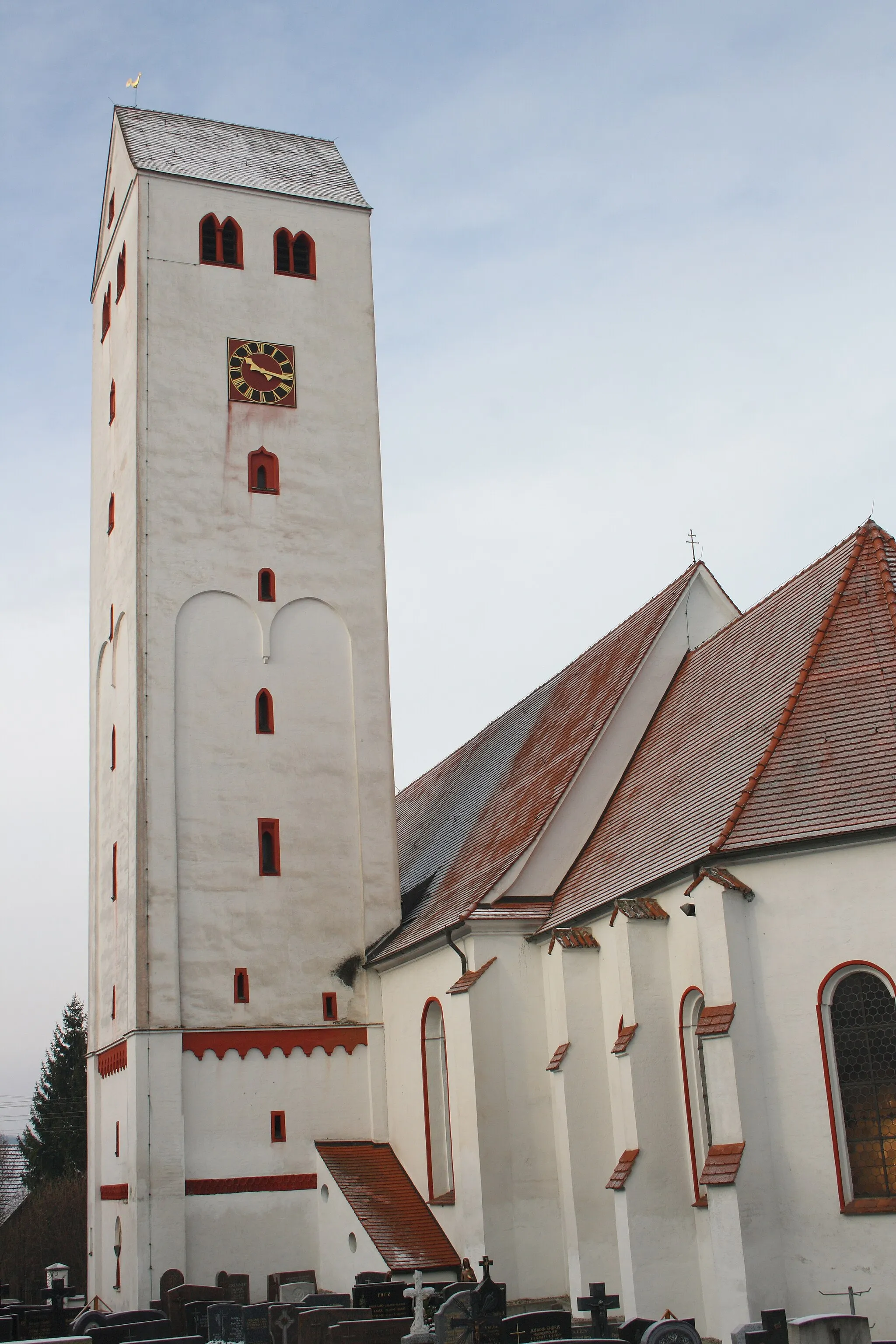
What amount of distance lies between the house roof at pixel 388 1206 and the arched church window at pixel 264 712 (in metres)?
7.55

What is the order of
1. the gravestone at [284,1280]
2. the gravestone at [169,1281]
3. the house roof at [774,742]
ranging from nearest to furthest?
the house roof at [774,742] < the gravestone at [169,1281] < the gravestone at [284,1280]

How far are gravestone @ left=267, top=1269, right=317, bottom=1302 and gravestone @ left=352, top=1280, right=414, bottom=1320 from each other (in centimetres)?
476

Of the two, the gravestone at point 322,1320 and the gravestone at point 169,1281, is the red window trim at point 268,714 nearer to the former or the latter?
the gravestone at point 169,1281

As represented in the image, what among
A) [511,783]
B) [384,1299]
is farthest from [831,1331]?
[511,783]

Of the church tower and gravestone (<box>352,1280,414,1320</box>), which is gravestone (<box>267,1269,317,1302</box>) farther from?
gravestone (<box>352,1280,414,1320</box>)

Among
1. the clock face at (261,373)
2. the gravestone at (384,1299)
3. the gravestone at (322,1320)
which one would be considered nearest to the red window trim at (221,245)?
the clock face at (261,373)

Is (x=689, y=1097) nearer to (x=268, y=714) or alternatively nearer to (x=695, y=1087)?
(x=695, y=1087)

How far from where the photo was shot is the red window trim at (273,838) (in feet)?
85.3

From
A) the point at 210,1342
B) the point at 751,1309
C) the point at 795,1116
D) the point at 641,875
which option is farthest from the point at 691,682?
the point at 210,1342

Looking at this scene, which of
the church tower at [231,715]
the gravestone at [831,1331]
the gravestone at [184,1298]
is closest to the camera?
the gravestone at [831,1331]

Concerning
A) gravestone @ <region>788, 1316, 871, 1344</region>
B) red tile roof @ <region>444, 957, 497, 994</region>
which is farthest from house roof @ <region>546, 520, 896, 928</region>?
gravestone @ <region>788, 1316, 871, 1344</region>

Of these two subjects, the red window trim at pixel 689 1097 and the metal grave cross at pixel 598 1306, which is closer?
the metal grave cross at pixel 598 1306

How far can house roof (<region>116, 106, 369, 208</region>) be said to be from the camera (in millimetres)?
29328

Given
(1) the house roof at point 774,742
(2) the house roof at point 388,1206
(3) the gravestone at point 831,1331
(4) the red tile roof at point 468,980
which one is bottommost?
(3) the gravestone at point 831,1331
